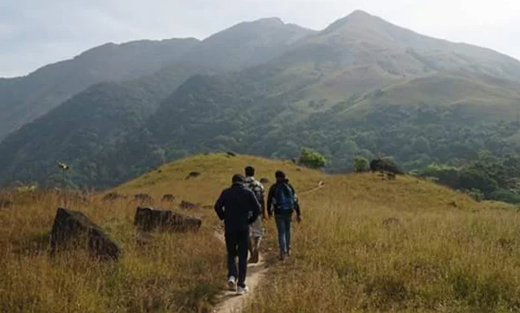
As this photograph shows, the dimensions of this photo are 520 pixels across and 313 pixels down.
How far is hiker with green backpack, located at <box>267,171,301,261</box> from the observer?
13633 millimetres

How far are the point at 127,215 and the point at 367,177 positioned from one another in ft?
107

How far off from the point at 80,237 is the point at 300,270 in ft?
16.5

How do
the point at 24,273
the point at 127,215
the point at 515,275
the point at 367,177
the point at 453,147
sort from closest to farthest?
the point at 24,273, the point at 515,275, the point at 127,215, the point at 367,177, the point at 453,147

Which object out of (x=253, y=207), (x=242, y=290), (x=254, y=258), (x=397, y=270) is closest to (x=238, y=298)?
(x=242, y=290)

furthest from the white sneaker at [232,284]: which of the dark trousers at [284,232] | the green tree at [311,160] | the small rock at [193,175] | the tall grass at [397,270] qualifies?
the green tree at [311,160]

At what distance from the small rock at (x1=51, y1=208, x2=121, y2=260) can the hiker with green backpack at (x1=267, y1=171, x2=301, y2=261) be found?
14.1ft

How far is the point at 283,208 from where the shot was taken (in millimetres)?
13648

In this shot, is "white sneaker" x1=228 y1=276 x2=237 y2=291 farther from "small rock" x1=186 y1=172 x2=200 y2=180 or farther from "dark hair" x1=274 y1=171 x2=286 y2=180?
"small rock" x1=186 y1=172 x2=200 y2=180

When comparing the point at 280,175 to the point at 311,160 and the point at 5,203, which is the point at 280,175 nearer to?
the point at 5,203

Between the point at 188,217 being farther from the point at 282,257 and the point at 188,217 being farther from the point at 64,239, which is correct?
the point at 64,239

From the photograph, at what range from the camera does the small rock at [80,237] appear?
11195 mm

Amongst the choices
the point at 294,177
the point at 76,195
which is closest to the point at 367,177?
the point at 294,177

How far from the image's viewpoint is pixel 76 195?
20.7 meters

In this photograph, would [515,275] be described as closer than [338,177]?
Yes
